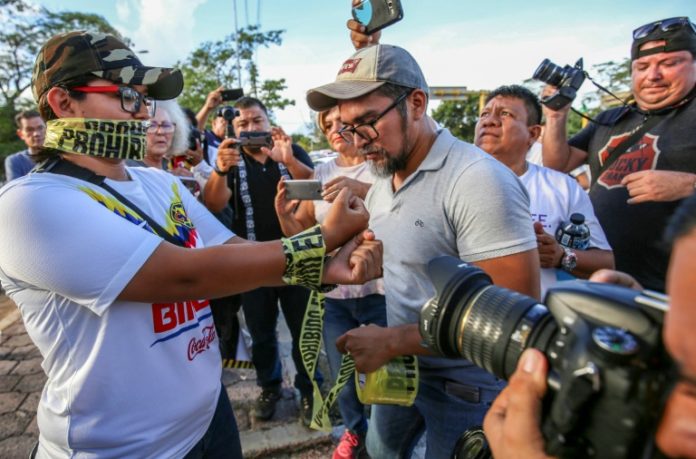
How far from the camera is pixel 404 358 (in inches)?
68.9

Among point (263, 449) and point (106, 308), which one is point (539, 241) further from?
point (263, 449)

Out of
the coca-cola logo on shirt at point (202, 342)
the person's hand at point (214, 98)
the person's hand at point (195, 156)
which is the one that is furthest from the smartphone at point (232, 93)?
the coca-cola logo on shirt at point (202, 342)

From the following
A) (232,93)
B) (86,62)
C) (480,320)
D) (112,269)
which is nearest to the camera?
(480,320)

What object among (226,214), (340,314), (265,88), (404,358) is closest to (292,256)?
(404,358)

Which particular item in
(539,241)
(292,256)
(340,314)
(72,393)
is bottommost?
(340,314)

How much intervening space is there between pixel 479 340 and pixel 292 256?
0.64 m

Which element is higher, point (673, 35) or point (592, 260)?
point (673, 35)

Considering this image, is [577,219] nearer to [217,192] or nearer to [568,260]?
[568,260]

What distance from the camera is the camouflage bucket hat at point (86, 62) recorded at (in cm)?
137

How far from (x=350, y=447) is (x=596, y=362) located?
2469 millimetres

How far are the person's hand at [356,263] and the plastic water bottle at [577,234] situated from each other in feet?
4.14

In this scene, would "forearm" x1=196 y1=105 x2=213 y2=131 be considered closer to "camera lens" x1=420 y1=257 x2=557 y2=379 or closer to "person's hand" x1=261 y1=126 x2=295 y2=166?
"person's hand" x1=261 y1=126 x2=295 y2=166

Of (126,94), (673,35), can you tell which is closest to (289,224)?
(126,94)

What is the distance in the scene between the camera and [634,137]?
2506mm
